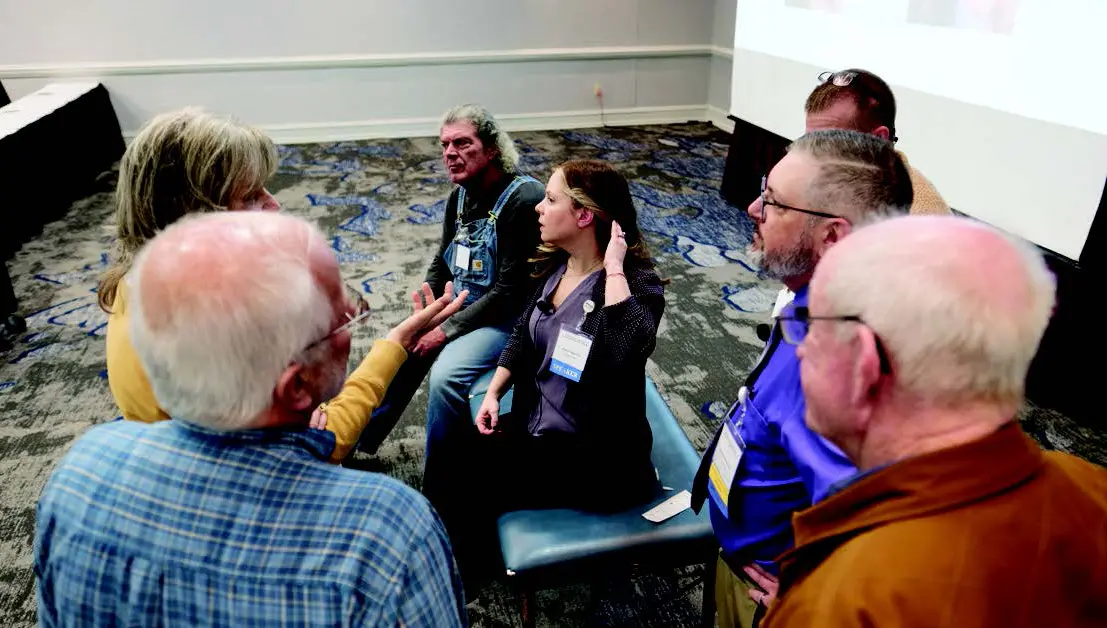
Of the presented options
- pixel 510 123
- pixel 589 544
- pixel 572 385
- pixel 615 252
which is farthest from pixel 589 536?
pixel 510 123

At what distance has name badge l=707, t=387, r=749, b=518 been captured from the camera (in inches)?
52.7

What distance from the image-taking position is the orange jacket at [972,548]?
70 centimetres

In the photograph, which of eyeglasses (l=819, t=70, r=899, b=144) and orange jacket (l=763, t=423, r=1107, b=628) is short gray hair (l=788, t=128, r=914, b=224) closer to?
orange jacket (l=763, t=423, r=1107, b=628)

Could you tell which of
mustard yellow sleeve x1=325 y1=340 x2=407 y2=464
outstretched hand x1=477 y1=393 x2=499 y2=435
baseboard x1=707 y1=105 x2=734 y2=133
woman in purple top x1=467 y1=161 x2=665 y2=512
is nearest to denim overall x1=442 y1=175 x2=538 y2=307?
woman in purple top x1=467 y1=161 x2=665 y2=512

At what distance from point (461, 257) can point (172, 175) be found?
3.66 ft

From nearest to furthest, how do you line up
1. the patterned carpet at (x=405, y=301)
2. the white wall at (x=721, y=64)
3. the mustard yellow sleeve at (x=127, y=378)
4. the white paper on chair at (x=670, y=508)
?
the mustard yellow sleeve at (x=127, y=378) < the white paper on chair at (x=670, y=508) < the patterned carpet at (x=405, y=301) < the white wall at (x=721, y=64)

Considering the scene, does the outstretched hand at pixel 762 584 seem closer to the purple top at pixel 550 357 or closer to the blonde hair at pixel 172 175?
the purple top at pixel 550 357


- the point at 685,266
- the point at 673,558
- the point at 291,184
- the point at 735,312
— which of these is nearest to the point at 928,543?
the point at 673,558

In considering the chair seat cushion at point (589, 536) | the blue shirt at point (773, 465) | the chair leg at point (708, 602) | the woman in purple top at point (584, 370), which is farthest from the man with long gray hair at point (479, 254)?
the blue shirt at point (773, 465)

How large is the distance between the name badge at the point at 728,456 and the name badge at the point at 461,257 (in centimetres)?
131

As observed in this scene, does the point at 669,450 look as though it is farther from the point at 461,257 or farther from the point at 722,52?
the point at 722,52

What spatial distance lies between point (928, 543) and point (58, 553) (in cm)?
107

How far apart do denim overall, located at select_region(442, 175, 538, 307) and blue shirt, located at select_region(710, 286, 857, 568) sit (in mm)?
1252

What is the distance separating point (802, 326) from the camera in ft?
3.28
